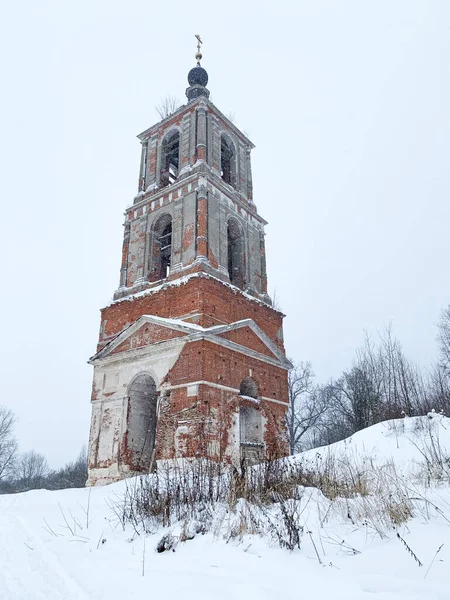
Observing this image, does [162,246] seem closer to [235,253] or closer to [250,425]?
[235,253]

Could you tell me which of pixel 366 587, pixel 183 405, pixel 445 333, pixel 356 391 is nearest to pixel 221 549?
pixel 366 587

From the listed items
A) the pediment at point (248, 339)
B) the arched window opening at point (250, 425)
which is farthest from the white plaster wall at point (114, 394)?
the arched window opening at point (250, 425)

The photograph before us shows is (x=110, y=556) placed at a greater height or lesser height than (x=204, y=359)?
lesser

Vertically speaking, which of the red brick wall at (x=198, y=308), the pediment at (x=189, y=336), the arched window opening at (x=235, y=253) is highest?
the arched window opening at (x=235, y=253)

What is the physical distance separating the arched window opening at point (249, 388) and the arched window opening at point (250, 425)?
50 cm

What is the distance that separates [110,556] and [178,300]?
1216 cm

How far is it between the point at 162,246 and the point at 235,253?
10.6ft

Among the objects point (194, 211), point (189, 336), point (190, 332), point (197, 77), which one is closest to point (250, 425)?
point (189, 336)

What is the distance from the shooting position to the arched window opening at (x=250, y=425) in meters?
16.1

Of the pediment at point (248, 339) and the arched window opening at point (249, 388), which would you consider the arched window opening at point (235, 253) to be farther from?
the arched window opening at point (249, 388)

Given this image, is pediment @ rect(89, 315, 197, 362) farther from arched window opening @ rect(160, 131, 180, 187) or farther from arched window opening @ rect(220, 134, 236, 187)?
arched window opening @ rect(220, 134, 236, 187)

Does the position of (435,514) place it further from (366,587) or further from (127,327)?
(127,327)

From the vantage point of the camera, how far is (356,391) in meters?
24.2

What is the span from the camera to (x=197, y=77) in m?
23.8
